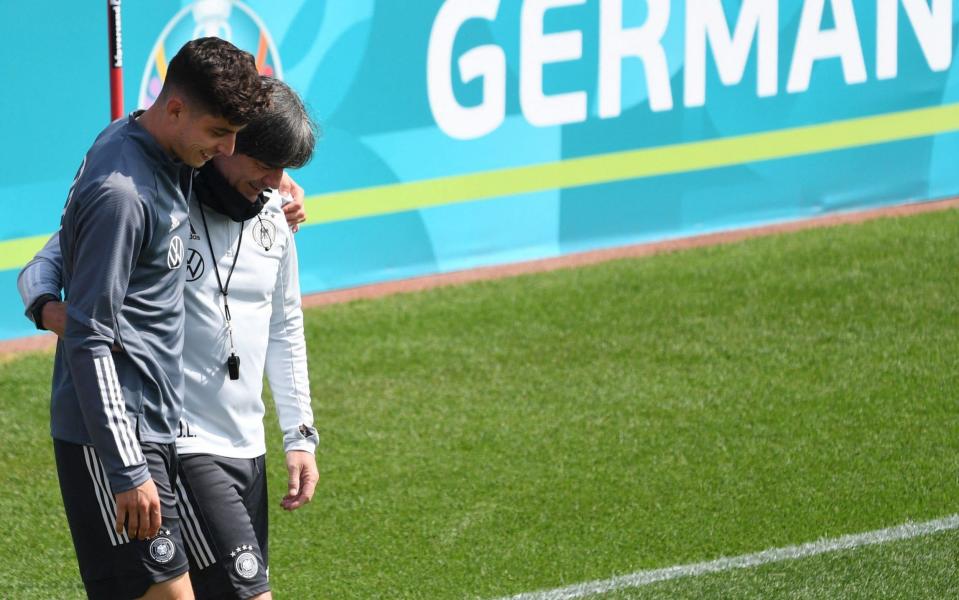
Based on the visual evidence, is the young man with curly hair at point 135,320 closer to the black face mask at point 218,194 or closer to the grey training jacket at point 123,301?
the grey training jacket at point 123,301

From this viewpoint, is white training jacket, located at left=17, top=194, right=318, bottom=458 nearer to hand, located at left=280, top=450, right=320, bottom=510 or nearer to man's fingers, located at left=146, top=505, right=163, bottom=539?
hand, located at left=280, top=450, right=320, bottom=510

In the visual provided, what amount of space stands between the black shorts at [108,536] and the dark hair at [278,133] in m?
0.64

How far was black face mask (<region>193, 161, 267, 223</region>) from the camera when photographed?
119 inches

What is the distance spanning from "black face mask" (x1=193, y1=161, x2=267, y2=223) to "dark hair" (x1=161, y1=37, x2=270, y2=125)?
1.03ft

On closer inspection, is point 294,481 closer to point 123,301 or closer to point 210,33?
point 123,301

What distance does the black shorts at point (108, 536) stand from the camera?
2.83 m

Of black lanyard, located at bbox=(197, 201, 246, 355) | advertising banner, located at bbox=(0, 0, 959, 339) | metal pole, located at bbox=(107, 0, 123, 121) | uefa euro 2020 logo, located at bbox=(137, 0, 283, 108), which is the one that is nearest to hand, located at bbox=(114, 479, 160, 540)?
black lanyard, located at bbox=(197, 201, 246, 355)

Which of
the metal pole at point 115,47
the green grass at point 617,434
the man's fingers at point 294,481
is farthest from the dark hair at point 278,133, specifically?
the metal pole at point 115,47

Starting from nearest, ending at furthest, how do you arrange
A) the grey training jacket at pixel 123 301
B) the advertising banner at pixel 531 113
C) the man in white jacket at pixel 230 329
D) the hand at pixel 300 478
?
the grey training jacket at pixel 123 301
the man in white jacket at pixel 230 329
the hand at pixel 300 478
the advertising banner at pixel 531 113

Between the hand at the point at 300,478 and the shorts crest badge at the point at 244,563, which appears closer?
the shorts crest badge at the point at 244,563

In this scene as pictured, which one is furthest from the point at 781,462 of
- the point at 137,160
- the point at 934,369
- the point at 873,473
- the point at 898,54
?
the point at 898,54

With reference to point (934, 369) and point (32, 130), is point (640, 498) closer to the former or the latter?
point (934, 369)

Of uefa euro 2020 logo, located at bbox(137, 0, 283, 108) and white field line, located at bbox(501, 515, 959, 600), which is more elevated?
uefa euro 2020 logo, located at bbox(137, 0, 283, 108)

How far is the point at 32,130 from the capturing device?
6871mm
